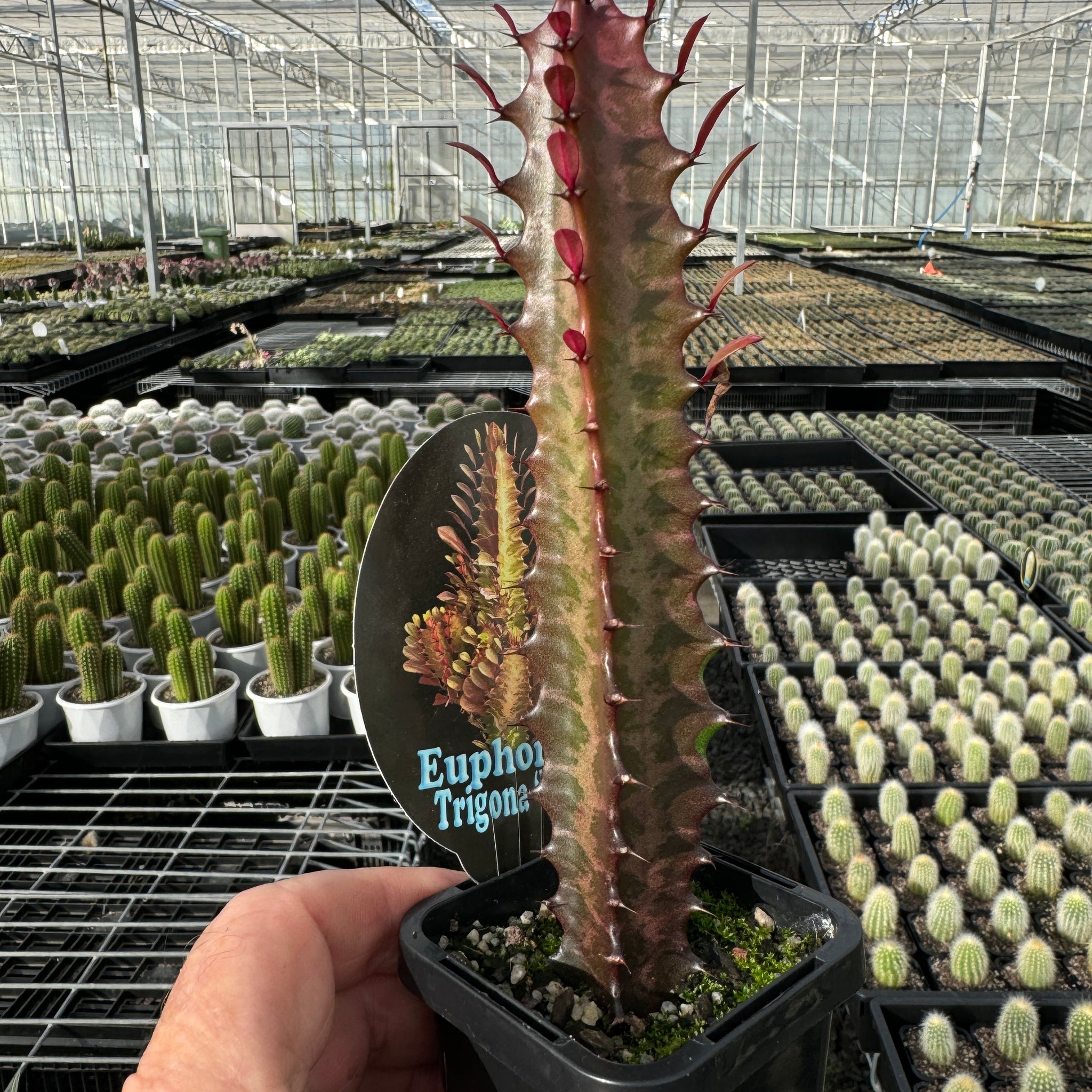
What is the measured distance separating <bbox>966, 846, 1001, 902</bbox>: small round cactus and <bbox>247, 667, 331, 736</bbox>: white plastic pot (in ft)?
5.22

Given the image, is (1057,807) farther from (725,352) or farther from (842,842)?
(725,352)

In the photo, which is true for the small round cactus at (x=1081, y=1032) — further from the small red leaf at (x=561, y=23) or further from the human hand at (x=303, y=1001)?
the small red leaf at (x=561, y=23)

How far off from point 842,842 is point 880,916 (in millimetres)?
272

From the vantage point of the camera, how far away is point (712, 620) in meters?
4.38

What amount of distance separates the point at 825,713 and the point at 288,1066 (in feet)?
8.63

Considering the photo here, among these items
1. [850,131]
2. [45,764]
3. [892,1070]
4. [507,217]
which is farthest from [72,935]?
[850,131]

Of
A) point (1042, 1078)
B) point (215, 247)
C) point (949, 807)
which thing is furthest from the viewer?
point (215, 247)

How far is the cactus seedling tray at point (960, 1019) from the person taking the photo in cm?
186

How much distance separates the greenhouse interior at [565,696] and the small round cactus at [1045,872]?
11mm

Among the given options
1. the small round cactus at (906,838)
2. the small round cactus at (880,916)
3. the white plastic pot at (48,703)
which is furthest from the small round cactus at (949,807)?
the white plastic pot at (48,703)

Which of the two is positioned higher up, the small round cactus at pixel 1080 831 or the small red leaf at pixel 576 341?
the small red leaf at pixel 576 341

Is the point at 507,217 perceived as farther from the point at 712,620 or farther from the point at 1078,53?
the point at 712,620

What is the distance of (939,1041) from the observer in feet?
6.03

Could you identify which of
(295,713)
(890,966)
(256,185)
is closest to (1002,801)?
(890,966)
